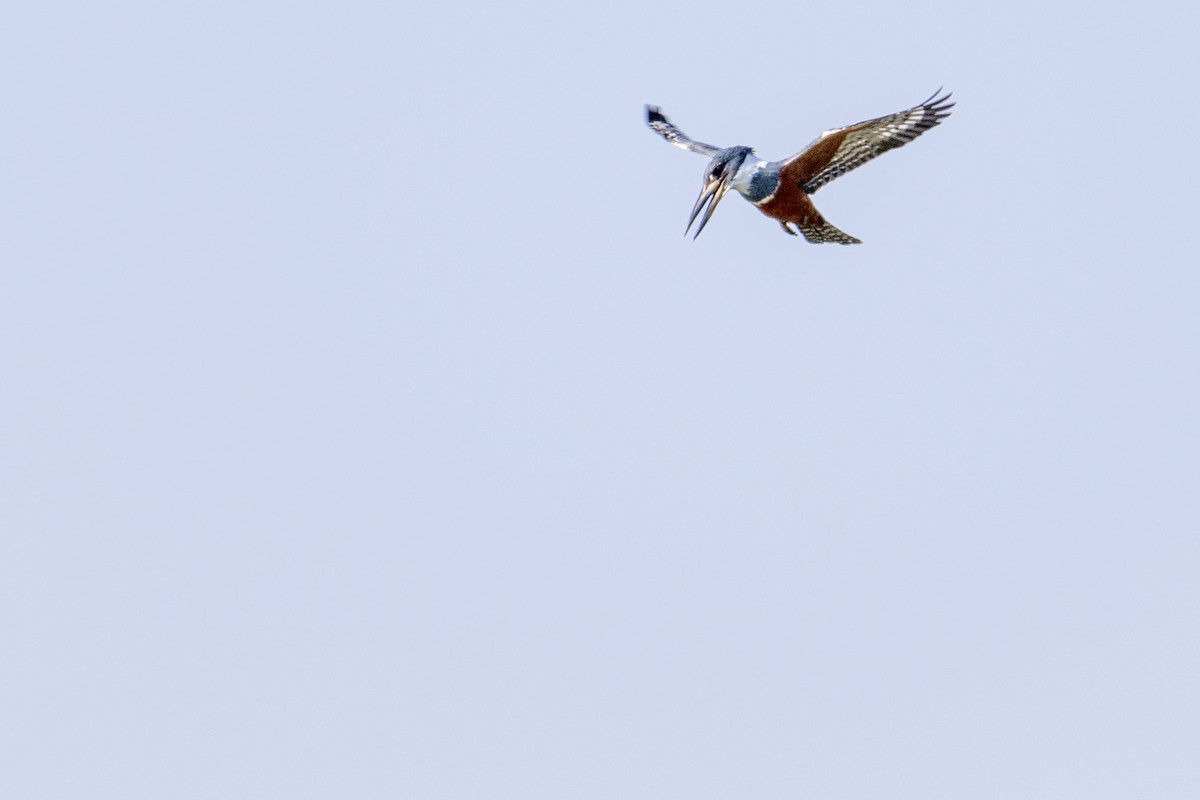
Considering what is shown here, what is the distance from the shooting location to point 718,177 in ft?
113

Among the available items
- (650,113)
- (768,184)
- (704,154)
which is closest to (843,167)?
(768,184)

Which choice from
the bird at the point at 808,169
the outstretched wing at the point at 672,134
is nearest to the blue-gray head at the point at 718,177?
the bird at the point at 808,169

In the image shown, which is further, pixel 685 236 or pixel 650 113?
pixel 650 113

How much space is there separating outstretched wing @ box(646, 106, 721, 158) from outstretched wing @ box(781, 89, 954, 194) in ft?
16.6

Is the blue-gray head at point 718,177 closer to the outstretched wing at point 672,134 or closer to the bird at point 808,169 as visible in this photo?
the bird at point 808,169

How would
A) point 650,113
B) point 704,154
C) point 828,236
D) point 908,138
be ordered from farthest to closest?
point 650,113 < point 704,154 < point 828,236 < point 908,138

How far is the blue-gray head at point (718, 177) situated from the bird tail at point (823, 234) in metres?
1.89

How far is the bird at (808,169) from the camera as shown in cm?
3216

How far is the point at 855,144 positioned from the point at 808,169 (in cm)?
101

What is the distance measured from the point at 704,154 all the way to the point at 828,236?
16.5 feet

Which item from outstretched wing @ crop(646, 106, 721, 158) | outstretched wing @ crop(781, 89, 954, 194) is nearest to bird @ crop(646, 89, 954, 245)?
outstretched wing @ crop(781, 89, 954, 194)

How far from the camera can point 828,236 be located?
35.7 meters

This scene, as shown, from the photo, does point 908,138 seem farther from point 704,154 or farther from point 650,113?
point 650,113

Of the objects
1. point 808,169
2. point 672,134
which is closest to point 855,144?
point 808,169
